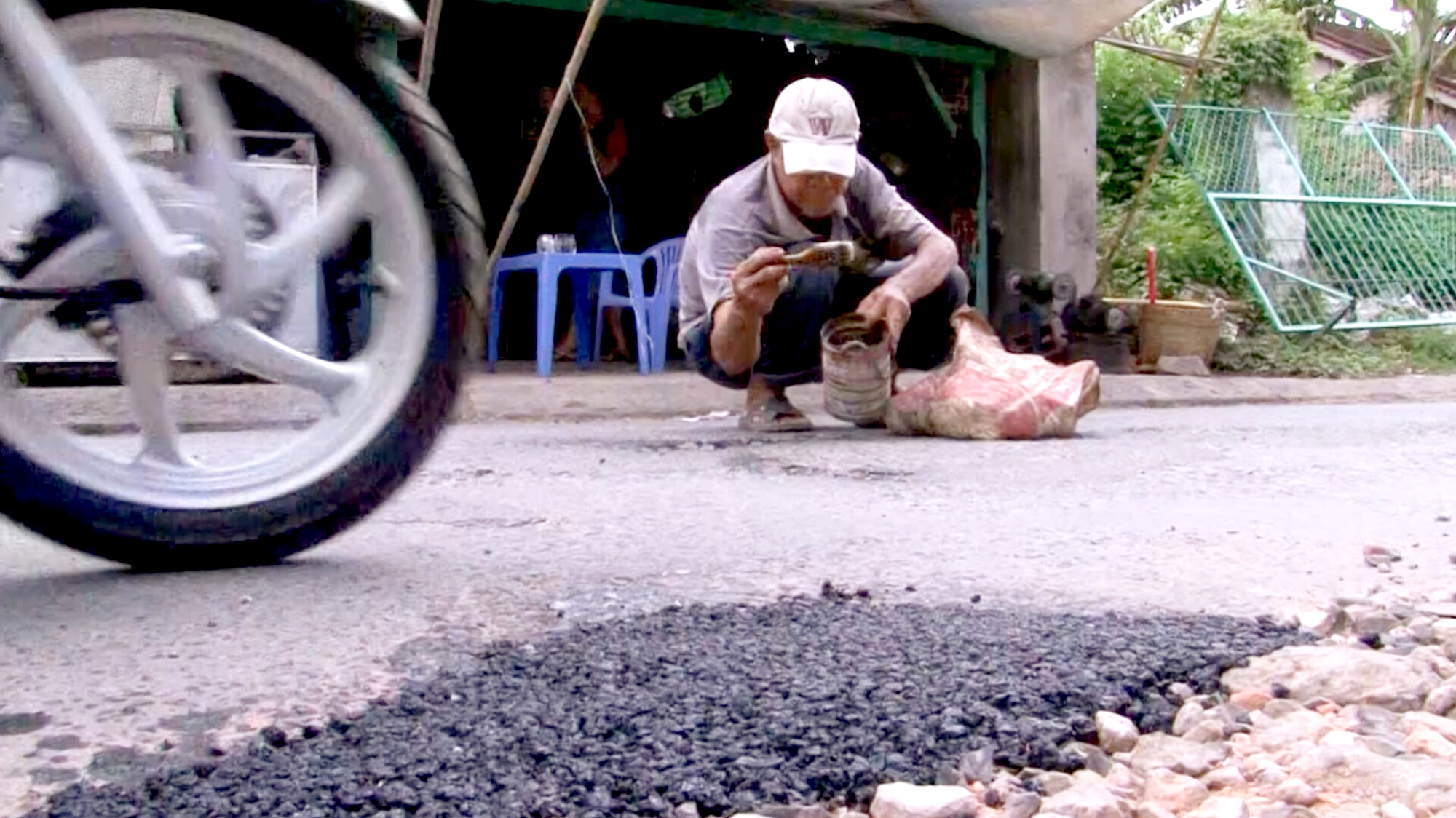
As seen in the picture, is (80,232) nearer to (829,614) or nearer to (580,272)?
(829,614)

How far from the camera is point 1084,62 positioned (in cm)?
801

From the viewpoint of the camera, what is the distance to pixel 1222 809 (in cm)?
114

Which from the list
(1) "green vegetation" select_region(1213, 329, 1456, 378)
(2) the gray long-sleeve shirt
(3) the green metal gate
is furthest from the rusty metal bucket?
(3) the green metal gate

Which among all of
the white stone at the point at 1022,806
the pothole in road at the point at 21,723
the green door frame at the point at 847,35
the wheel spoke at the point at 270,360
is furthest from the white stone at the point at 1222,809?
the green door frame at the point at 847,35

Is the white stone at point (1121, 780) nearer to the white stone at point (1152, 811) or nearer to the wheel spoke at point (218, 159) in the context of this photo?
the white stone at point (1152, 811)

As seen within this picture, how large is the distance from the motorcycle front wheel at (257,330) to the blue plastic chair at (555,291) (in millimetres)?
4466

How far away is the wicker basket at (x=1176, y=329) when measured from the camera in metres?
7.51

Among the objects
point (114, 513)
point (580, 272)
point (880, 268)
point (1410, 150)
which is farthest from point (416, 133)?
point (1410, 150)

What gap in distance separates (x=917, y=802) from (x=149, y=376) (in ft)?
3.58

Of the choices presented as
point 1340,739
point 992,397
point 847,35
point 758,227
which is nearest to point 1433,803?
point 1340,739

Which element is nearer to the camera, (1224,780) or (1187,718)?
(1224,780)

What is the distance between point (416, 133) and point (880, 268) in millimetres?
2525

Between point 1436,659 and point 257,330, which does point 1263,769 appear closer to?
point 1436,659

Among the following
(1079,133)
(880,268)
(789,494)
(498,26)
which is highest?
(498,26)
